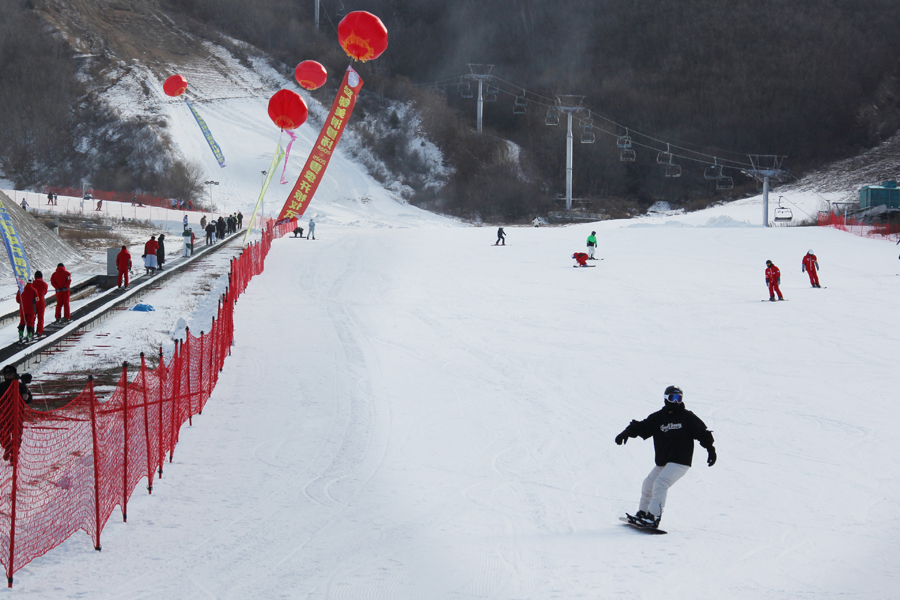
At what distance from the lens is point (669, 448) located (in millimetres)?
6840

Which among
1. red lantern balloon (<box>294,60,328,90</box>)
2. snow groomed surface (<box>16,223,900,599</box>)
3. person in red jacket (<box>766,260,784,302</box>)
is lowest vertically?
snow groomed surface (<box>16,223,900,599</box>)

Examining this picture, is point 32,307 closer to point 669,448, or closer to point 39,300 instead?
point 39,300

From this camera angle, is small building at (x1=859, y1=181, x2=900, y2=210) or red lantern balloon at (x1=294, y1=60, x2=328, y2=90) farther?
small building at (x1=859, y1=181, x2=900, y2=210)

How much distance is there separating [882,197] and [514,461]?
4567 cm

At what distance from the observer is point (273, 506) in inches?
279

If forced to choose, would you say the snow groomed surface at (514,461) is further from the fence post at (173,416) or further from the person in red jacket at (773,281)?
the person in red jacket at (773,281)

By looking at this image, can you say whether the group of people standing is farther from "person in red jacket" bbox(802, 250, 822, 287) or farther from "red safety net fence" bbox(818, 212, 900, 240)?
"red safety net fence" bbox(818, 212, 900, 240)

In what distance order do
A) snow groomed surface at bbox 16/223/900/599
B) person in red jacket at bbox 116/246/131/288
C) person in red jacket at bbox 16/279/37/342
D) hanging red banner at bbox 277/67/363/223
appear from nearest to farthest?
snow groomed surface at bbox 16/223/900/599, person in red jacket at bbox 16/279/37/342, person in red jacket at bbox 116/246/131/288, hanging red banner at bbox 277/67/363/223

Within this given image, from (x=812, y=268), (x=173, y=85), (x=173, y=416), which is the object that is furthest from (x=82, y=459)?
(x=173, y=85)

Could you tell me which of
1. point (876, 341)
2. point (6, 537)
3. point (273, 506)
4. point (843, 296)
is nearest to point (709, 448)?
point (273, 506)

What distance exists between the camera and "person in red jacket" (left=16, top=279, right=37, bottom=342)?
13039mm

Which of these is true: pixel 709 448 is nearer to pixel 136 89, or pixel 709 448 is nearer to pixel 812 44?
pixel 136 89

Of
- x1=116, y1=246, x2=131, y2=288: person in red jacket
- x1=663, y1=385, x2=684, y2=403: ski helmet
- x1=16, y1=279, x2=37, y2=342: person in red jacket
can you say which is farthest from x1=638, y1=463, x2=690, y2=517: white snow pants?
x1=116, y1=246, x2=131, y2=288: person in red jacket

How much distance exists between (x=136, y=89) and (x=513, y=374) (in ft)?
236
